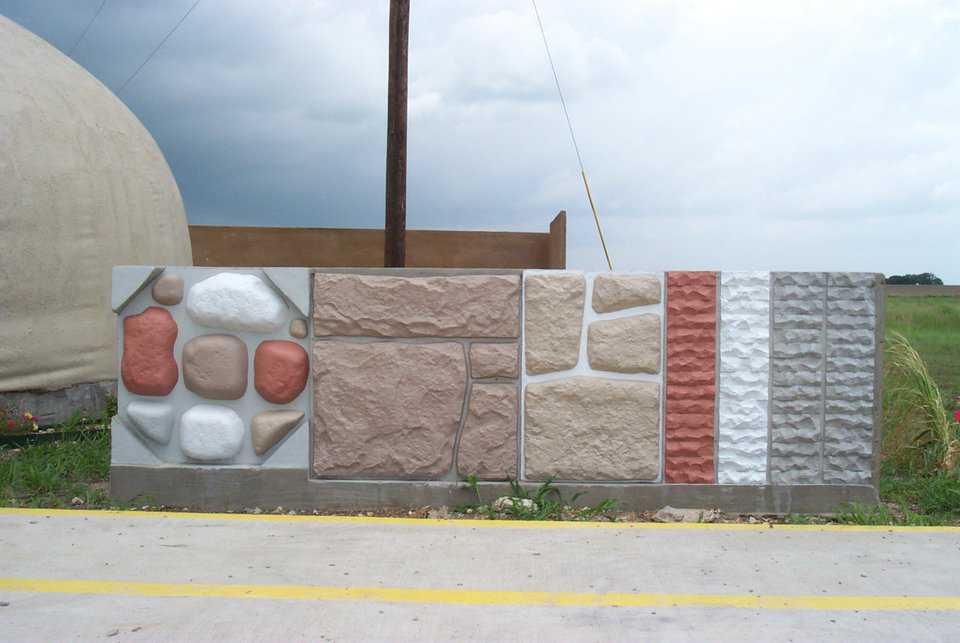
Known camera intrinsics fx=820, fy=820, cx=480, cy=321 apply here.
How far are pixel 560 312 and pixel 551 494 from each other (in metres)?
1.18

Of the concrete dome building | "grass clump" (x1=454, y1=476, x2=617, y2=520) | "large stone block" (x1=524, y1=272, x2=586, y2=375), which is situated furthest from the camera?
the concrete dome building

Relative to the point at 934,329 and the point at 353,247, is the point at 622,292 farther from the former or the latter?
the point at 353,247

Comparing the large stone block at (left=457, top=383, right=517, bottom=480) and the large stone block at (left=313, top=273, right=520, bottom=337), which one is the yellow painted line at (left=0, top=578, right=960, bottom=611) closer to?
the large stone block at (left=457, top=383, right=517, bottom=480)

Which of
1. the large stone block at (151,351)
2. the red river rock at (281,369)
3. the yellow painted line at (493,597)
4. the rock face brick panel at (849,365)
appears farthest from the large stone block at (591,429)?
the large stone block at (151,351)

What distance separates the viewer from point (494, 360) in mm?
5238

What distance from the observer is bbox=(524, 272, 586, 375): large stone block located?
525cm

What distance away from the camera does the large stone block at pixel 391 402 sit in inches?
207

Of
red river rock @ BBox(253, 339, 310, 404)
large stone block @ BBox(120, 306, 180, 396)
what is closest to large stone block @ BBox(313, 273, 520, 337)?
red river rock @ BBox(253, 339, 310, 404)

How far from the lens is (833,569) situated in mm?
4172

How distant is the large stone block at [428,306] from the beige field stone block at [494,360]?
0.29 ft

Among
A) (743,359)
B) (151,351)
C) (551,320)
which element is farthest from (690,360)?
(151,351)

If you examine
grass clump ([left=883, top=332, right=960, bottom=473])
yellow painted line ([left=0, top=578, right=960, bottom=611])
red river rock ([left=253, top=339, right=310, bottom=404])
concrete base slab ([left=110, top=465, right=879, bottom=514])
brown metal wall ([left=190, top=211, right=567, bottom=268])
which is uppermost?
brown metal wall ([left=190, top=211, right=567, bottom=268])

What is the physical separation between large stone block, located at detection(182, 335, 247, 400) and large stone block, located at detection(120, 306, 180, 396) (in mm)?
120

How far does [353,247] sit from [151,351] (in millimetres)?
15324
